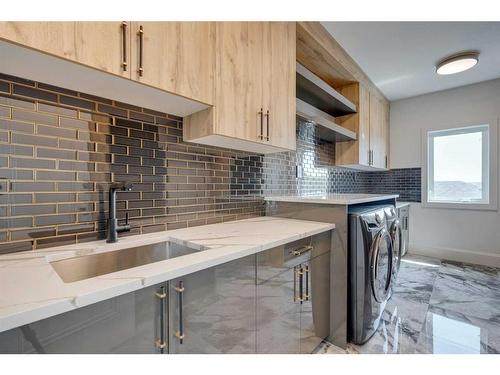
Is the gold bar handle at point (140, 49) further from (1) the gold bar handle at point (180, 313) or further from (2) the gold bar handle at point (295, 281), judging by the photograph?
(2) the gold bar handle at point (295, 281)

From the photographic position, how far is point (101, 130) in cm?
118

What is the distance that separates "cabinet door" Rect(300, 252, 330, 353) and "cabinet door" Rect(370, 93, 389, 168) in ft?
7.49

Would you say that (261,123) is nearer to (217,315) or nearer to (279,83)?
(279,83)

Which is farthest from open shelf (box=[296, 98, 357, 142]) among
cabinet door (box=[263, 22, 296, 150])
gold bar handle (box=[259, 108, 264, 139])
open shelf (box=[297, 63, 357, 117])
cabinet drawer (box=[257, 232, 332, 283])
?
cabinet drawer (box=[257, 232, 332, 283])

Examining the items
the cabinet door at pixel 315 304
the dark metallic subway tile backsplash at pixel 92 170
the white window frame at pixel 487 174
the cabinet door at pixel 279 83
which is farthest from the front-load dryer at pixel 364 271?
the white window frame at pixel 487 174

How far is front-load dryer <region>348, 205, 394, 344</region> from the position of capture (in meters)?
1.55

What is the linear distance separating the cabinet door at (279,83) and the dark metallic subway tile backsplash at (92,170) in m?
0.38

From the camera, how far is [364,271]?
5.13 feet

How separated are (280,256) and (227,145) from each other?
814mm

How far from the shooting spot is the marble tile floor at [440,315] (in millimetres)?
1611

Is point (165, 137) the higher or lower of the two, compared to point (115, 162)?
higher
